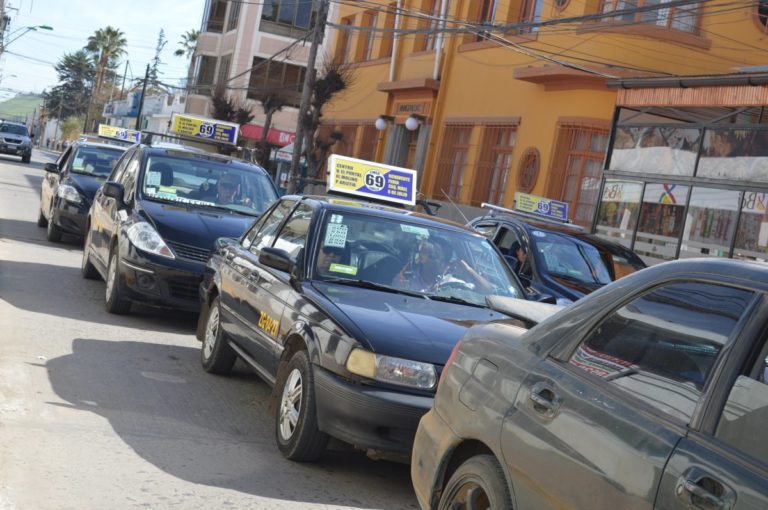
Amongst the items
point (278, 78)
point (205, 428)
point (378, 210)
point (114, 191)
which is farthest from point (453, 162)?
point (278, 78)

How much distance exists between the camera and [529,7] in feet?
87.9

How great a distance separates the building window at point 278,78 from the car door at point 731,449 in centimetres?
5389

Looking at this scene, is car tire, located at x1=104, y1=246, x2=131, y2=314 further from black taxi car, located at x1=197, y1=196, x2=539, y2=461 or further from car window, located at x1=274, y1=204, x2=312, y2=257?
car window, located at x1=274, y1=204, x2=312, y2=257

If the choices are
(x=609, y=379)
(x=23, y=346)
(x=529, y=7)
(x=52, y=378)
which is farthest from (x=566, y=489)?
(x=529, y=7)

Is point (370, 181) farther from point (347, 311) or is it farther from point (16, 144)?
point (16, 144)

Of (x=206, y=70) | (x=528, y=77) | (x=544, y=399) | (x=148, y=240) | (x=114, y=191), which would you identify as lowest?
(x=148, y=240)

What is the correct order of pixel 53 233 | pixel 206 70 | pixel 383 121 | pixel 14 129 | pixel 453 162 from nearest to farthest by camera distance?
1. pixel 53 233
2. pixel 453 162
3. pixel 383 121
4. pixel 14 129
5. pixel 206 70

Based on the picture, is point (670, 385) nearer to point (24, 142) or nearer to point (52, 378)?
point (52, 378)

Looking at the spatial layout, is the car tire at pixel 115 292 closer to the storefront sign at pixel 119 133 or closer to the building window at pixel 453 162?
the storefront sign at pixel 119 133

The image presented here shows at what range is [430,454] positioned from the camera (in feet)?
15.1

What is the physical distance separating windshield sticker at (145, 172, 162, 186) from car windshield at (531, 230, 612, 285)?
4189 mm

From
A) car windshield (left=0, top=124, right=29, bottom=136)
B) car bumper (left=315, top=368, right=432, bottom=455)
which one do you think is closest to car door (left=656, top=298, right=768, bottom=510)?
car bumper (left=315, top=368, right=432, bottom=455)

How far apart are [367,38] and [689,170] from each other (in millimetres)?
20633

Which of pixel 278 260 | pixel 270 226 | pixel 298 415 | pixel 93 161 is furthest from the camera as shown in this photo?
pixel 93 161
